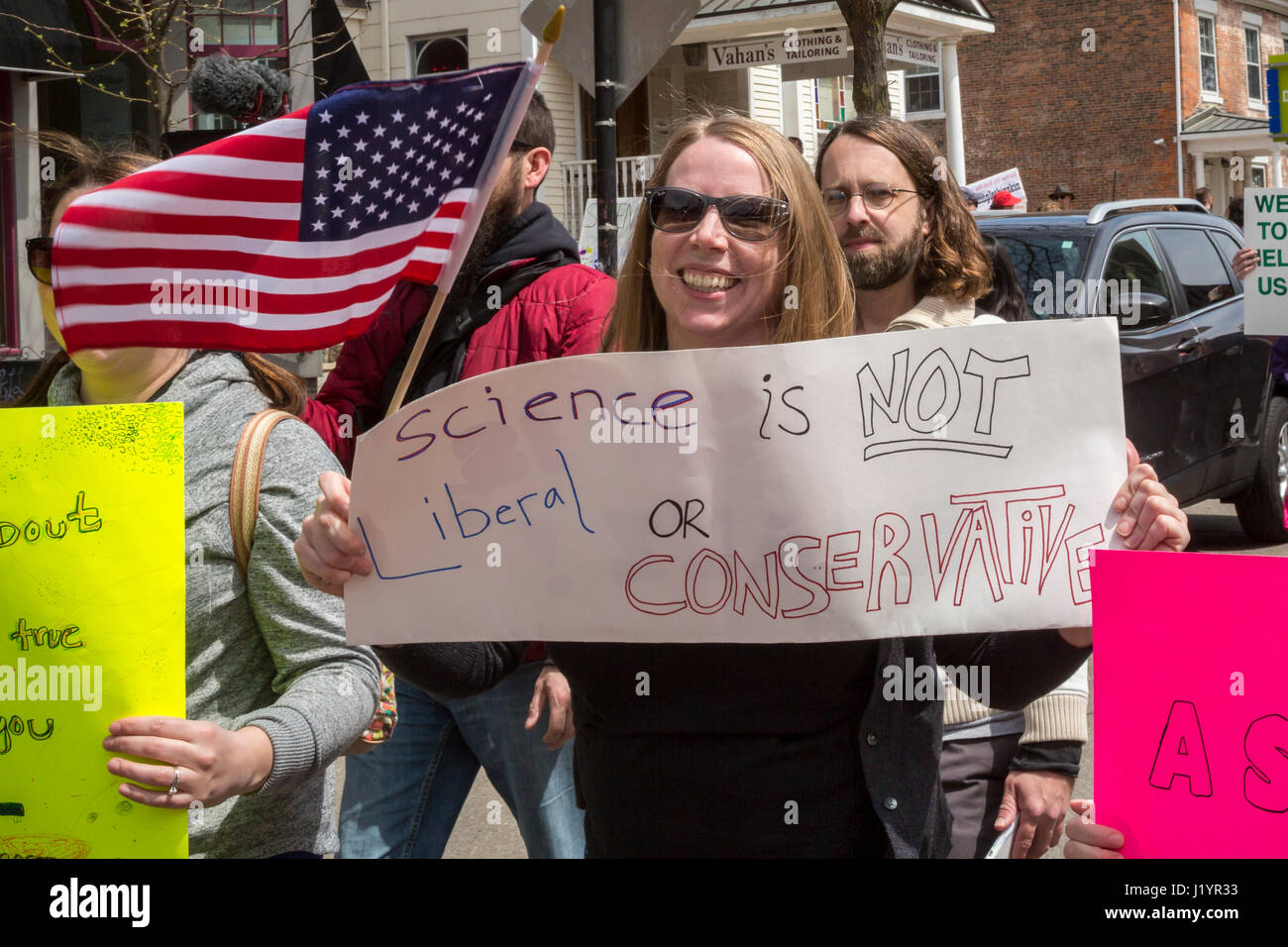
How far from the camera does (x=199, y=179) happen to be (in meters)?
2.38

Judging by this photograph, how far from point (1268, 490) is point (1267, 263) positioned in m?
3.65

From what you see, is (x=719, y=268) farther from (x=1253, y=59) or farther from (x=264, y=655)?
(x=1253, y=59)

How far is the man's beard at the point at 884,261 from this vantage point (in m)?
3.45

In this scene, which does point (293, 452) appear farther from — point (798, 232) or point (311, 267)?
point (798, 232)

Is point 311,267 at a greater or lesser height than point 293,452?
greater

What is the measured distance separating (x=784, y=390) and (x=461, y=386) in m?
0.47

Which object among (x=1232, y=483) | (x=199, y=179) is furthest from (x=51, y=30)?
(x=199, y=179)

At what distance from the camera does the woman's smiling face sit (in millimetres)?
2268

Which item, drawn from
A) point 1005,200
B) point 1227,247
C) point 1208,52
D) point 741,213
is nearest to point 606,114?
point 741,213

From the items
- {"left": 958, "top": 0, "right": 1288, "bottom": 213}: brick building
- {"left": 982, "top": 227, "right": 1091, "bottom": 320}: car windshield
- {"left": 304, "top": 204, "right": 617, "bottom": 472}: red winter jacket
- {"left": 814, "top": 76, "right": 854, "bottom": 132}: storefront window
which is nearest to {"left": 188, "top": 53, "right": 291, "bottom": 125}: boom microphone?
{"left": 304, "top": 204, "right": 617, "bottom": 472}: red winter jacket

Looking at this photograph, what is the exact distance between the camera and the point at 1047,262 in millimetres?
7398
